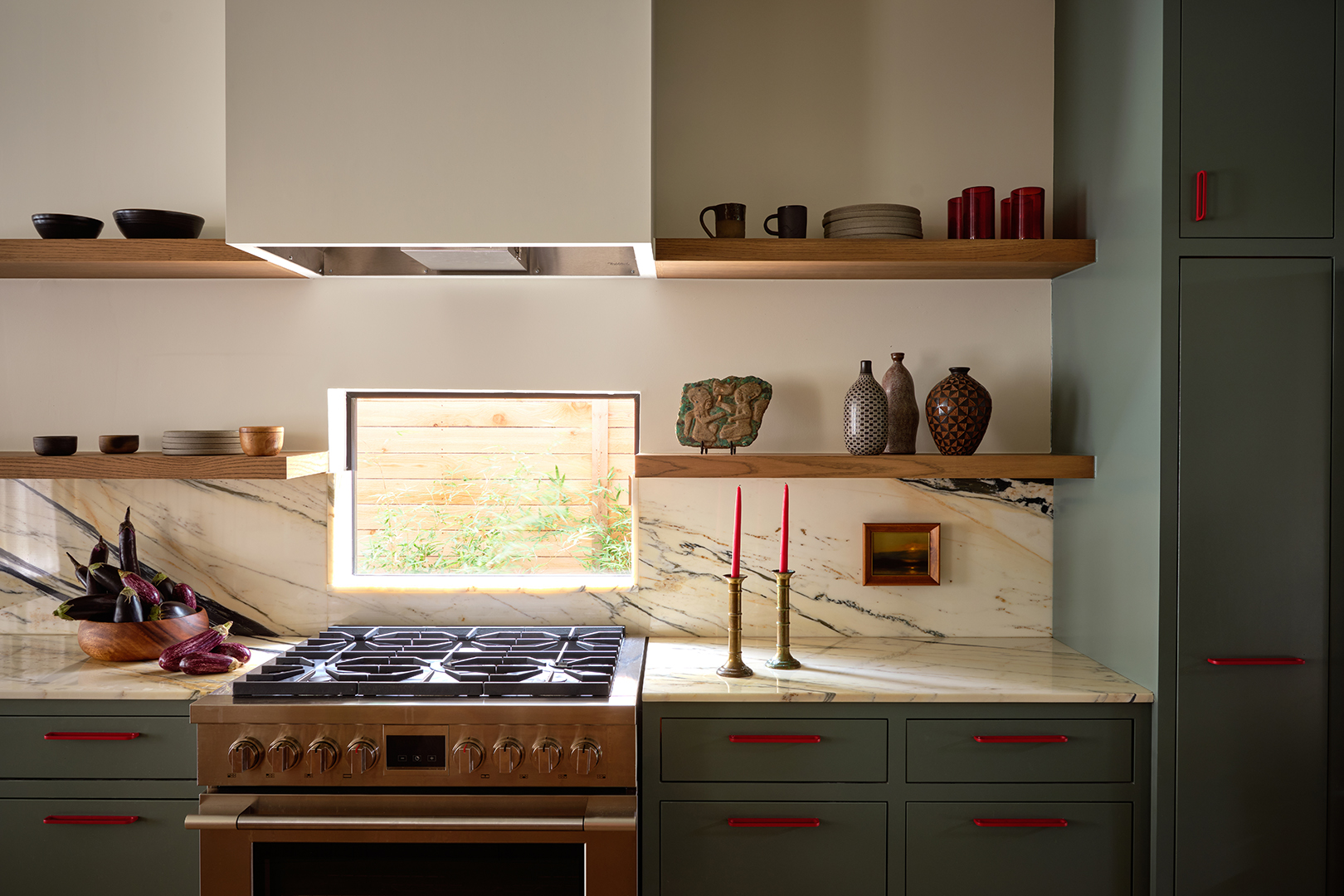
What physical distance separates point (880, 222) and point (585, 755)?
1464 millimetres

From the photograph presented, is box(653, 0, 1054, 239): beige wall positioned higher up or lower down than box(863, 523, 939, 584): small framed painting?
higher up

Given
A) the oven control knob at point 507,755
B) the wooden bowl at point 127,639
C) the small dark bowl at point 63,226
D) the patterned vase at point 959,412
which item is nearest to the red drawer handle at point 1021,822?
the patterned vase at point 959,412

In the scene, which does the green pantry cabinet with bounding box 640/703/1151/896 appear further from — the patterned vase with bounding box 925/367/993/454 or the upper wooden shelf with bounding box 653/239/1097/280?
the upper wooden shelf with bounding box 653/239/1097/280

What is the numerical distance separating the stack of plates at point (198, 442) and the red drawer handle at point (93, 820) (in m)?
0.86

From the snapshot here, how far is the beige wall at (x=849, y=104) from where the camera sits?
2408mm

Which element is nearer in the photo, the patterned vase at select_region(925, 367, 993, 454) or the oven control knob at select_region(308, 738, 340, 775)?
the oven control knob at select_region(308, 738, 340, 775)

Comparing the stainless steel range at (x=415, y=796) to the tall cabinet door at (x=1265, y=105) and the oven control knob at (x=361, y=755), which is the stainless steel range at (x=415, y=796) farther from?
the tall cabinet door at (x=1265, y=105)

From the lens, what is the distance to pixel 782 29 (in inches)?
95.3

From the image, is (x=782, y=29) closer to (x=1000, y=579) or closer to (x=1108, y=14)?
(x=1108, y=14)

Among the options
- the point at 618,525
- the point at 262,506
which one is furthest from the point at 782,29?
the point at 262,506

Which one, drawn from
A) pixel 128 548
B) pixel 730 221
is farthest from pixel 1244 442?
pixel 128 548

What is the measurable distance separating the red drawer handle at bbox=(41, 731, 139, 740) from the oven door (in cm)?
24

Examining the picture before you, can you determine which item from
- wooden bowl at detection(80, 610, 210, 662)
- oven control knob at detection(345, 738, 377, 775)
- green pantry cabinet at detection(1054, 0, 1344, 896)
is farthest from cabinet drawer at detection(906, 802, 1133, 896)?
wooden bowl at detection(80, 610, 210, 662)

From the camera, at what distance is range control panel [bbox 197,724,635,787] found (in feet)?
5.91
